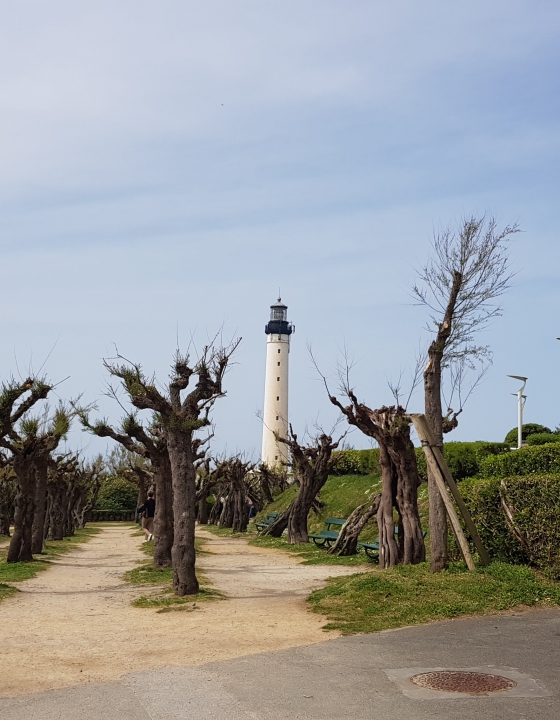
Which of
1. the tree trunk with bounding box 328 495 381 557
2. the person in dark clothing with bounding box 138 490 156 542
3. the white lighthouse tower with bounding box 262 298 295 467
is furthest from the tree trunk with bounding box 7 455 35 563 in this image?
the white lighthouse tower with bounding box 262 298 295 467

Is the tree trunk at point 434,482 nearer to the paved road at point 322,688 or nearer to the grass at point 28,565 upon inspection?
the paved road at point 322,688

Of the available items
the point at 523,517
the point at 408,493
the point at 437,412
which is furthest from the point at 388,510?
the point at 523,517

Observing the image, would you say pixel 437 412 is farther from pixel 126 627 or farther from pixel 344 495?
pixel 344 495

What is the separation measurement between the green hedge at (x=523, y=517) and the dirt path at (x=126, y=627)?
3.61m

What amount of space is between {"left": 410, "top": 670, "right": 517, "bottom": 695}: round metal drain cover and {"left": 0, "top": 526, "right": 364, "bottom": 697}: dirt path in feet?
→ 7.04

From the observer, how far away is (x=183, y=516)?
1341cm

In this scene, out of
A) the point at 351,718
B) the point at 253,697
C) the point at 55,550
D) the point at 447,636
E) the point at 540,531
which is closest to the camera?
the point at 351,718

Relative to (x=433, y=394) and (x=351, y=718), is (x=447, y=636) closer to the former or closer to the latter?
(x=351, y=718)

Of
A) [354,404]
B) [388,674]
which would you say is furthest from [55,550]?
[388,674]

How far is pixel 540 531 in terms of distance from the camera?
41.7 ft

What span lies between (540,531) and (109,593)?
7.87 meters

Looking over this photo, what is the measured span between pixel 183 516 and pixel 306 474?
12300mm

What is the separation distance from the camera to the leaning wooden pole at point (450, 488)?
42.1ft

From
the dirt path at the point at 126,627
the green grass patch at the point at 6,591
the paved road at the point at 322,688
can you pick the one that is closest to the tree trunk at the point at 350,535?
the dirt path at the point at 126,627
